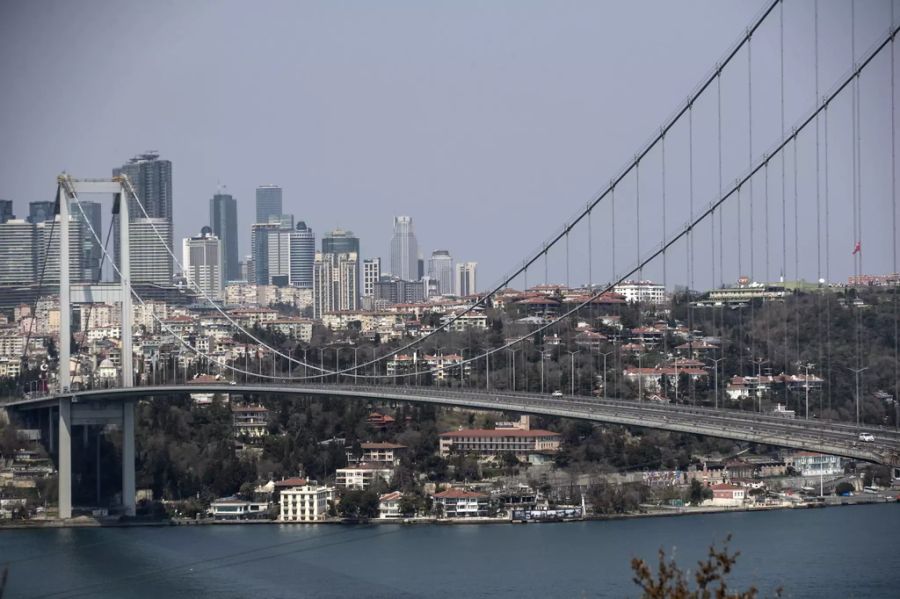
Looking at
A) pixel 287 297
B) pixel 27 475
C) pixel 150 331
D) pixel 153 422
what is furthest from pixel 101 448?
pixel 287 297

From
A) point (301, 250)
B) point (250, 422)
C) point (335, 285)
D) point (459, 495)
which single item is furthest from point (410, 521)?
point (301, 250)

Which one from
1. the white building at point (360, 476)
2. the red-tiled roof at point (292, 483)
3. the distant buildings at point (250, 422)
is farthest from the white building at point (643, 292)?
the red-tiled roof at point (292, 483)

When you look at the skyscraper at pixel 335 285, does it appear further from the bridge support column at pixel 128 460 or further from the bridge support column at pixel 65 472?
the bridge support column at pixel 65 472

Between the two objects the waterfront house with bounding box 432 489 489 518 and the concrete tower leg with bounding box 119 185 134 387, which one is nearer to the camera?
the waterfront house with bounding box 432 489 489 518

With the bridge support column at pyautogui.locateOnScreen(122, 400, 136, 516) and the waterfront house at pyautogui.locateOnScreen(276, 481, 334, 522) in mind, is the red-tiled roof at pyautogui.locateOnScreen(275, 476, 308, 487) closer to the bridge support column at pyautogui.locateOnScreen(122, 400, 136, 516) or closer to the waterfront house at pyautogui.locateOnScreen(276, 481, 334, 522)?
the waterfront house at pyautogui.locateOnScreen(276, 481, 334, 522)

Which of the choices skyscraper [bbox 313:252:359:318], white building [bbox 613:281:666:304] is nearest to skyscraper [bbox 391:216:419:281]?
skyscraper [bbox 313:252:359:318]

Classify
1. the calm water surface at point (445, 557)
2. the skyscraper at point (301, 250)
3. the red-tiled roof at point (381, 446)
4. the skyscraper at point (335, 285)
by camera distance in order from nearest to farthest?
the calm water surface at point (445, 557)
the red-tiled roof at point (381, 446)
the skyscraper at point (335, 285)
the skyscraper at point (301, 250)
